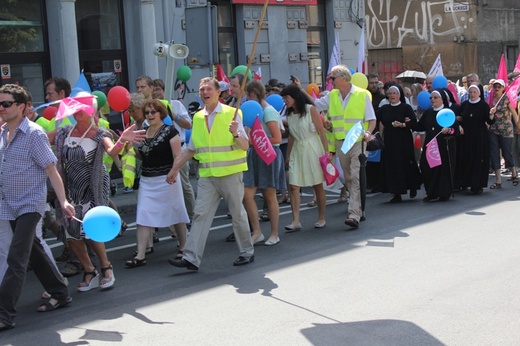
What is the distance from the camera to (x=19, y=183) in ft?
20.9

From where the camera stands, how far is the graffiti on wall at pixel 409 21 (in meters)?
28.6

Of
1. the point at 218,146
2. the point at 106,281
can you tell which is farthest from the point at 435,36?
the point at 106,281

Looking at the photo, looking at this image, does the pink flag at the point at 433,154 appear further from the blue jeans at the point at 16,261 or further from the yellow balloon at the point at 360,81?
the blue jeans at the point at 16,261

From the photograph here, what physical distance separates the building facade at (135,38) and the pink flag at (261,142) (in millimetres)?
5699

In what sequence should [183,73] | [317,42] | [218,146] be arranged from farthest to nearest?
[317,42]
[183,73]
[218,146]

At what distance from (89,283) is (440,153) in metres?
6.33

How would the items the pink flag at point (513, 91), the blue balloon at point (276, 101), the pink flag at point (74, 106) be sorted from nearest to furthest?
the pink flag at point (74, 106)
the blue balloon at point (276, 101)
the pink flag at point (513, 91)

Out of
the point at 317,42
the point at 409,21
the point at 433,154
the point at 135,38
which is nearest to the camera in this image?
the point at 433,154

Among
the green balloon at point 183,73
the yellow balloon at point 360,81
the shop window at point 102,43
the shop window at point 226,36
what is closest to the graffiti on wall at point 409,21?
the shop window at point 226,36

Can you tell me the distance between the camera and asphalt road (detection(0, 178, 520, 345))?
5.93 metres

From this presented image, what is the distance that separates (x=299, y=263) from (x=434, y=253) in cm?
135

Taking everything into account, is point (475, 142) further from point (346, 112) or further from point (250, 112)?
point (250, 112)

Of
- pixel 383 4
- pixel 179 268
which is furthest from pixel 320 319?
pixel 383 4

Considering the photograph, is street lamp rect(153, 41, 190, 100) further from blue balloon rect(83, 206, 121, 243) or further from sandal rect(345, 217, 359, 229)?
blue balloon rect(83, 206, 121, 243)
